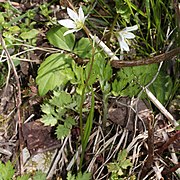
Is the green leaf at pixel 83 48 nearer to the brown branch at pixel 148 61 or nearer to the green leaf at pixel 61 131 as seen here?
the brown branch at pixel 148 61

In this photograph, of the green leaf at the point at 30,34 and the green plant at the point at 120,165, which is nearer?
the green plant at the point at 120,165

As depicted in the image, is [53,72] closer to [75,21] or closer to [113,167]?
[75,21]

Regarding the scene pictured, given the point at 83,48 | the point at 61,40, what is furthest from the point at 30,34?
the point at 83,48

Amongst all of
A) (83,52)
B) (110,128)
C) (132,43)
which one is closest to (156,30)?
(132,43)

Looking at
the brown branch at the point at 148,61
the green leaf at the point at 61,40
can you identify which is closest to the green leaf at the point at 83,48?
the green leaf at the point at 61,40

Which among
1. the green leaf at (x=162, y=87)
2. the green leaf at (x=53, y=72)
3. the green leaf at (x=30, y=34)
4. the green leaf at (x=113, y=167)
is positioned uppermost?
the green leaf at (x=30, y=34)
